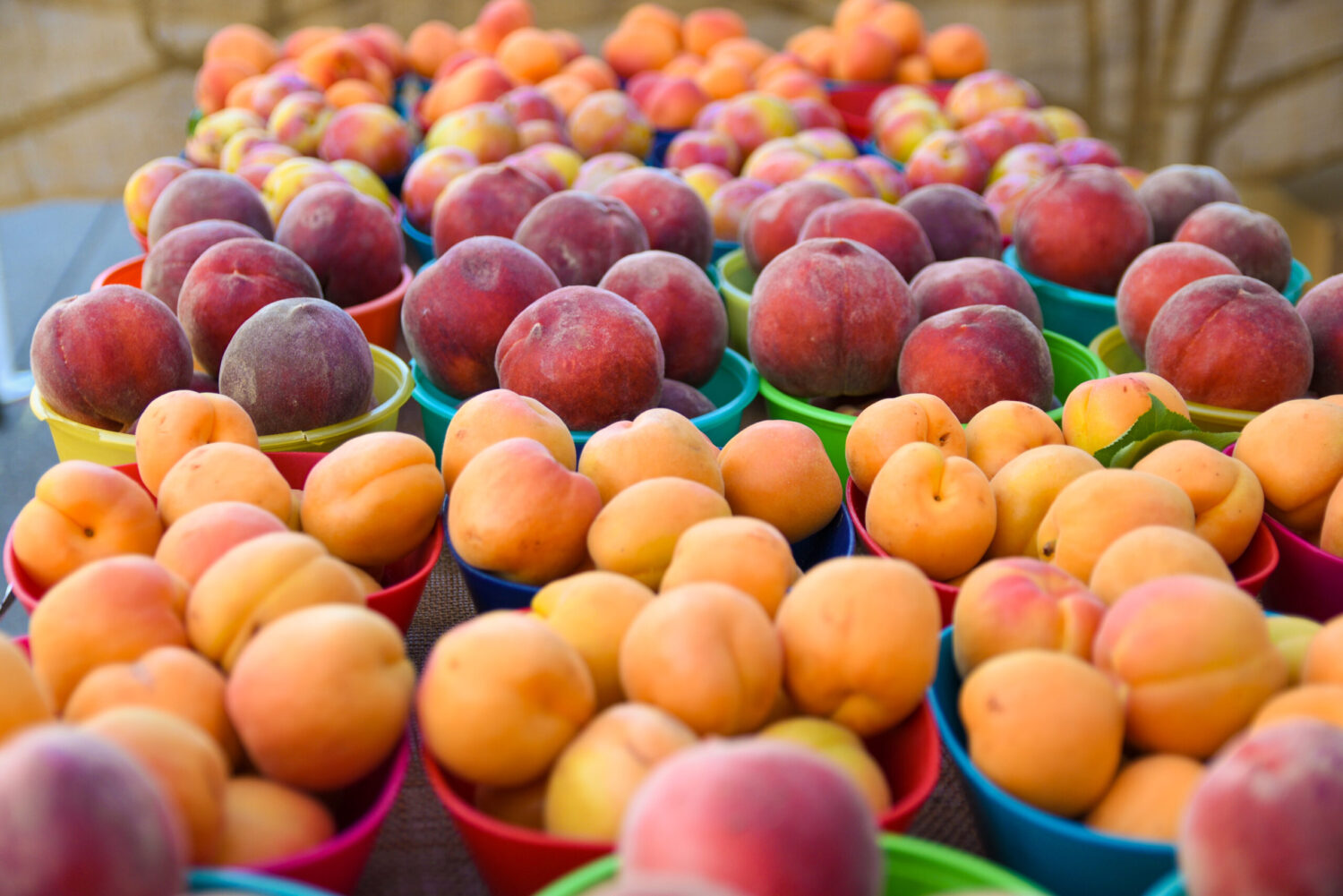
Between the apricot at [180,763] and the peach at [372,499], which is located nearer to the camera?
the apricot at [180,763]

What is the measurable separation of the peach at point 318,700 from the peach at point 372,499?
9.0 inches

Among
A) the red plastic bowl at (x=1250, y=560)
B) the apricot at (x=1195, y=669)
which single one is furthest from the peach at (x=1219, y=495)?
the apricot at (x=1195, y=669)

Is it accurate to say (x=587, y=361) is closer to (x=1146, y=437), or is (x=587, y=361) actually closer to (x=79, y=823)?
(x=1146, y=437)

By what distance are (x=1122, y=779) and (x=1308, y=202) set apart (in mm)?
3747

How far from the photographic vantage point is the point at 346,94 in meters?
2.24

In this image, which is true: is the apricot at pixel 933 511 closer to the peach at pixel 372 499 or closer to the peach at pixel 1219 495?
the peach at pixel 1219 495

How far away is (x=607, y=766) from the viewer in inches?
22.0

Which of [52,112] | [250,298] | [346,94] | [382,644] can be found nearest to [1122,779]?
[382,644]

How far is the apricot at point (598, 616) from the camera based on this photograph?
0.67 meters

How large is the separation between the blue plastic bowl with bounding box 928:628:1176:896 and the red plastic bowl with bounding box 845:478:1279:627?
0.59 ft

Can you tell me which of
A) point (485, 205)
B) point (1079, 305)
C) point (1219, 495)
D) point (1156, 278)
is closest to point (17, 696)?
point (1219, 495)

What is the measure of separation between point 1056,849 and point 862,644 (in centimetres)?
15

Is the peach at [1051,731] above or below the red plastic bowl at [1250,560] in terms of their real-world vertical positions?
above

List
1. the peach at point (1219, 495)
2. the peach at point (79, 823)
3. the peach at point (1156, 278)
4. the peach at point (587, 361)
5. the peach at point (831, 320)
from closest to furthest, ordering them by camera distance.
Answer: the peach at point (79, 823) < the peach at point (1219, 495) < the peach at point (587, 361) < the peach at point (831, 320) < the peach at point (1156, 278)
